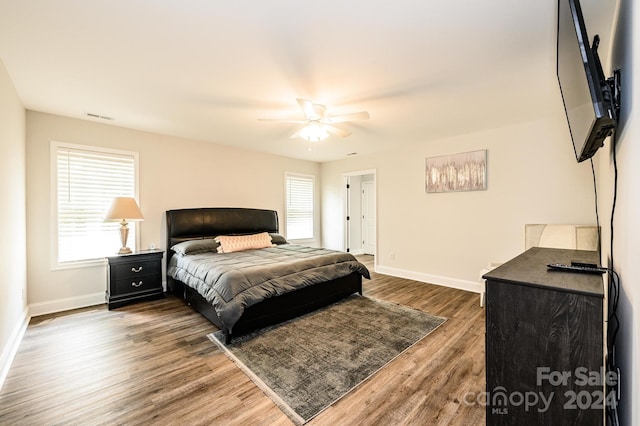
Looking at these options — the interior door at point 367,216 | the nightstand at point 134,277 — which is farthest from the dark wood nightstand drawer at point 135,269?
the interior door at point 367,216

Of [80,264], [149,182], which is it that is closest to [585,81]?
[149,182]

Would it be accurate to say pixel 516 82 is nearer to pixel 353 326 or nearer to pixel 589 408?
pixel 589 408

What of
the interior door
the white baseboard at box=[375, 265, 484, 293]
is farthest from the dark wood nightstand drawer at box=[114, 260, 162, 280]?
the interior door

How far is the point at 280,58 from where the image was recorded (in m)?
2.14

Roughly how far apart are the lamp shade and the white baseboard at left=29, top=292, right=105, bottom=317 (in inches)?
44.6

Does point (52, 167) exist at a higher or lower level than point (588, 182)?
higher

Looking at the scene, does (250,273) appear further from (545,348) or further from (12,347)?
(545,348)

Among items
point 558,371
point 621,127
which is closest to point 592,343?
point 558,371

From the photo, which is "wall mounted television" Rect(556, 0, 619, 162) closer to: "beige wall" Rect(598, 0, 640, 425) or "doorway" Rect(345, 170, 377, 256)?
"beige wall" Rect(598, 0, 640, 425)

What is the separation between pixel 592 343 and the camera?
1042 millimetres

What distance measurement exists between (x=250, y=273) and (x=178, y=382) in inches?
41.3

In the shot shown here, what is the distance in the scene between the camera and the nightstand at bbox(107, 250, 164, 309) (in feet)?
11.5

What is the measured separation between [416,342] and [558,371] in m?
1.60

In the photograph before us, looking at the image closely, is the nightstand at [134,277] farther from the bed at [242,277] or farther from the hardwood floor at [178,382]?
the hardwood floor at [178,382]
